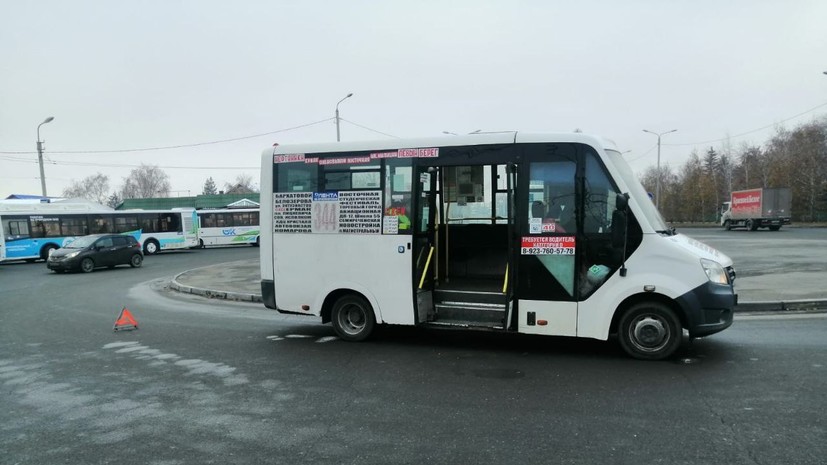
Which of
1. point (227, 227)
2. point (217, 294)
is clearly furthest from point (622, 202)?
point (227, 227)

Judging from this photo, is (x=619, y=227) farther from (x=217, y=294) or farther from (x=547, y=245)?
(x=217, y=294)

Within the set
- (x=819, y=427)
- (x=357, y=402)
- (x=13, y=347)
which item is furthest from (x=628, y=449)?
(x=13, y=347)

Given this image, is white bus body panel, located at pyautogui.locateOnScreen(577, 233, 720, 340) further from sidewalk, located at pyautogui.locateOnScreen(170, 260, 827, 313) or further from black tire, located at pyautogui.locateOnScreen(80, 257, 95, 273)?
black tire, located at pyautogui.locateOnScreen(80, 257, 95, 273)

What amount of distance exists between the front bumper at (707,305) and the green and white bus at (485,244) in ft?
0.05

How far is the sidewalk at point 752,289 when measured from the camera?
9352mm

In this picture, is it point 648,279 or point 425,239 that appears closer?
point 648,279

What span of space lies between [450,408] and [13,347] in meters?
7.26

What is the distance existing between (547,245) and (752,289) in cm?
722

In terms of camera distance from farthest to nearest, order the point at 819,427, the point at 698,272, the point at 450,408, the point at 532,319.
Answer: the point at 532,319 < the point at 698,272 < the point at 450,408 < the point at 819,427

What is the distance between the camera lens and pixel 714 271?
598 centimetres

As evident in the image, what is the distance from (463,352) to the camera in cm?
691

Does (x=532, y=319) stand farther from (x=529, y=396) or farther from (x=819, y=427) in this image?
(x=819, y=427)

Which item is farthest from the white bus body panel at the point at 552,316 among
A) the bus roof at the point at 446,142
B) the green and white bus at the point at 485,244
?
the bus roof at the point at 446,142

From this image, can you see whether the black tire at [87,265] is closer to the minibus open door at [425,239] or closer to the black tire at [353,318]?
the black tire at [353,318]
